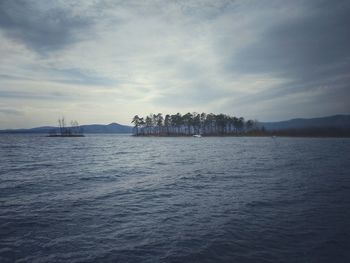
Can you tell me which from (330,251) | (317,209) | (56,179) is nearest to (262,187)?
(317,209)

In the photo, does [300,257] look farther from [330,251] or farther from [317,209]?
[317,209]

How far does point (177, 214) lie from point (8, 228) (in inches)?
345

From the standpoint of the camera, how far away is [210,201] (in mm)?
16688

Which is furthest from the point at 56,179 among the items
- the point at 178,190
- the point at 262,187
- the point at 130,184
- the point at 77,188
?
the point at 262,187

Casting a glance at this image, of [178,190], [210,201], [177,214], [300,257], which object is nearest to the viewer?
[300,257]

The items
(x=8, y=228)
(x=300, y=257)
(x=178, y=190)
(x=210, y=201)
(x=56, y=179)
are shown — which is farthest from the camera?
(x=56, y=179)

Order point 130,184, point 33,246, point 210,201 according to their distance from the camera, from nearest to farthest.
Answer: point 33,246 → point 210,201 → point 130,184

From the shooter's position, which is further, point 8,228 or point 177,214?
point 177,214

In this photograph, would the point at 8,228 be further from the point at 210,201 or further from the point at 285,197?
the point at 285,197

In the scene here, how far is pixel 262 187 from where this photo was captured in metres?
21.2

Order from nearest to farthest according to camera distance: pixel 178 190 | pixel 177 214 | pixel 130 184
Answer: pixel 177 214 < pixel 178 190 < pixel 130 184

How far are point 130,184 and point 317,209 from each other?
15.8m

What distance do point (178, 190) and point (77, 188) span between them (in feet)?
29.5

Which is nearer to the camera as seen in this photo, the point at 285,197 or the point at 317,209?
the point at 317,209
